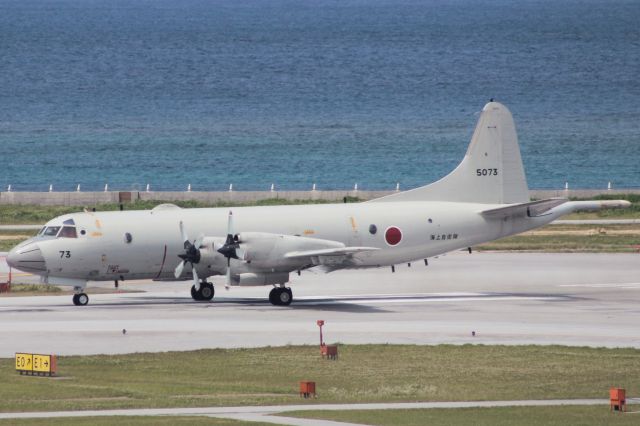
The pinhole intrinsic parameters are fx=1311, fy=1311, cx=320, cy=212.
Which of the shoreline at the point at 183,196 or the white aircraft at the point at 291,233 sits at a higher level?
the shoreline at the point at 183,196

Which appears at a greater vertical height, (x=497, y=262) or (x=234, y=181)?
(x=234, y=181)

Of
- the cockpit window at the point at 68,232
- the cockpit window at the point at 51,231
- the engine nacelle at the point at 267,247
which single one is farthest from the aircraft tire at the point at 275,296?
the cockpit window at the point at 51,231

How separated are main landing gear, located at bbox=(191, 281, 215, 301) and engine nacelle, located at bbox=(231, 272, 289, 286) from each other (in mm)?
2115

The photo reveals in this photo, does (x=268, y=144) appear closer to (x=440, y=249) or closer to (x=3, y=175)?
(x=3, y=175)

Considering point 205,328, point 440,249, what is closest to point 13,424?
point 205,328

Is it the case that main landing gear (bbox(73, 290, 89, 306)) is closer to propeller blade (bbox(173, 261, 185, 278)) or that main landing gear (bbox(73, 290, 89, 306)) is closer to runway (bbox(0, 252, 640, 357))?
runway (bbox(0, 252, 640, 357))

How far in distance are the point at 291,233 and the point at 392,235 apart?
450 centimetres

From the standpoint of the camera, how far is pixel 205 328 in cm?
4675

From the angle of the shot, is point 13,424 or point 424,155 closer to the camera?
point 13,424

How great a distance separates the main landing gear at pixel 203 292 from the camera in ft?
181

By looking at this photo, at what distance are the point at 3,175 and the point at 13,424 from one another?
12069 cm

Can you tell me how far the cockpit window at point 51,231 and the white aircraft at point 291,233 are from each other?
0.06 meters

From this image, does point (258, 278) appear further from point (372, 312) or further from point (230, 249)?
point (372, 312)

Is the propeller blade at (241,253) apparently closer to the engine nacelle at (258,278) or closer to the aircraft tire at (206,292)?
the engine nacelle at (258,278)
